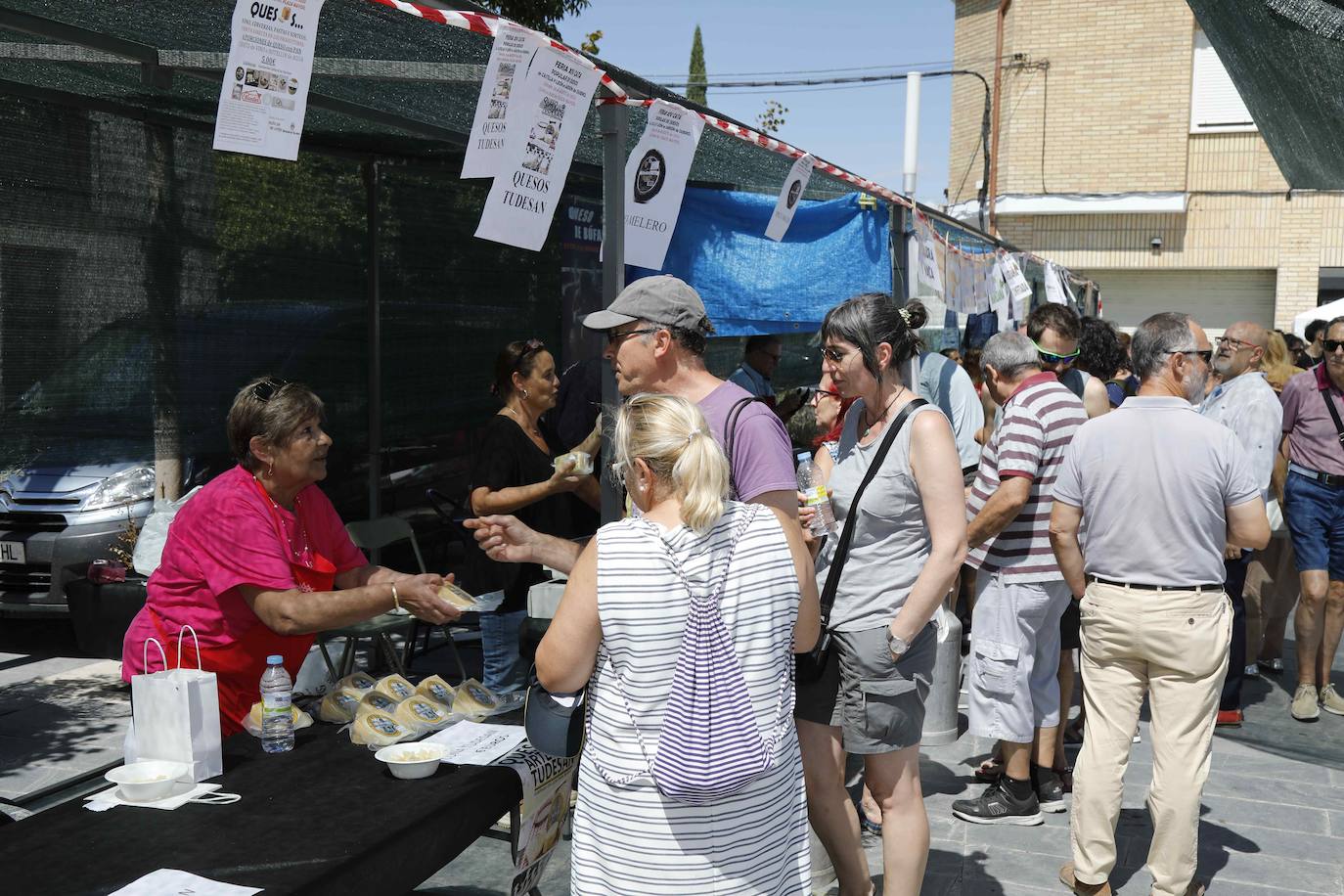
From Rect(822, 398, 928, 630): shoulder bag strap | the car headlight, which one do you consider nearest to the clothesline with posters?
Rect(822, 398, 928, 630): shoulder bag strap

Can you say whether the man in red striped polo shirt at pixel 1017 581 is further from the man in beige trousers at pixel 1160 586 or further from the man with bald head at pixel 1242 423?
the man with bald head at pixel 1242 423

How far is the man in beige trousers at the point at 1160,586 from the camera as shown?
3574 mm

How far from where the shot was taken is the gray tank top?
3.28 meters

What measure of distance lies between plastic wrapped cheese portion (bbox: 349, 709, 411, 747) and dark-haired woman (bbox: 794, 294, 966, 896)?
112 cm

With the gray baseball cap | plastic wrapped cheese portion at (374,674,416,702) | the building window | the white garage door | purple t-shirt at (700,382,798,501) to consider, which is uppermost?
the building window

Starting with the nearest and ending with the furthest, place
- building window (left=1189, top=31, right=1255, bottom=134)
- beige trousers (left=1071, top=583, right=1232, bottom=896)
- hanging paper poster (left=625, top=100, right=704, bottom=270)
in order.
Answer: beige trousers (left=1071, top=583, right=1232, bottom=896) < hanging paper poster (left=625, top=100, right=704, bottom=270) < building window (left=1189, top=31, right=1255, bottom=134)

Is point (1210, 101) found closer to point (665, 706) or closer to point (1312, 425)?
point (1312, 425)

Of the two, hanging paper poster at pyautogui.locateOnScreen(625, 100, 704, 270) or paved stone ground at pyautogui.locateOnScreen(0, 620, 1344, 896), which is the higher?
hanging paper poster at pyautogui.locateOnScreen(625, 100, 704, 270)

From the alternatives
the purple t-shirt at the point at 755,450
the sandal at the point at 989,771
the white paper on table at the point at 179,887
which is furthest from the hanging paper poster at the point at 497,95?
the sandal at the point at 989,771

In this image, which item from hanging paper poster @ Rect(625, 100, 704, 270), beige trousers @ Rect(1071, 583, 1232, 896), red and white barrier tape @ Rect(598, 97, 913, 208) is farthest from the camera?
red and white barrier tape @ Rect(598, 97, 913, 208)

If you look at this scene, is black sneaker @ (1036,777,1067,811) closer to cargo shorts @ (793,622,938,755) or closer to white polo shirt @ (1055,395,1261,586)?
white polo shirt @ (1055,395,1261,586)

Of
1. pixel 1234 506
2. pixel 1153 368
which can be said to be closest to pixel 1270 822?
pixel 1234 506

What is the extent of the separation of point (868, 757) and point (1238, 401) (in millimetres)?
Result: 3695

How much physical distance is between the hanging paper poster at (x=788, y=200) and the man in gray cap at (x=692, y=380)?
2.28 metres
